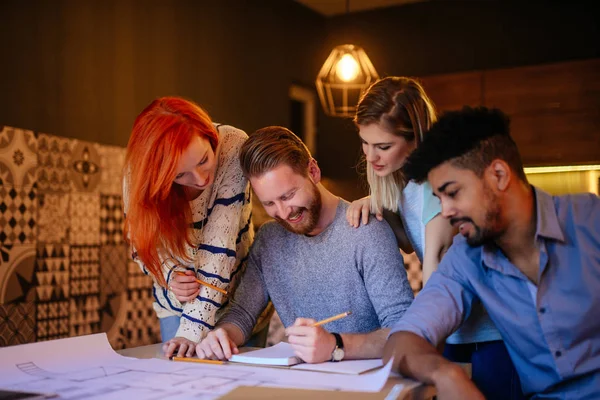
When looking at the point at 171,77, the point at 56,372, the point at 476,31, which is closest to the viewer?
the point at 56,372

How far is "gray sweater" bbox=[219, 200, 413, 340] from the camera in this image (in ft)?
6.21

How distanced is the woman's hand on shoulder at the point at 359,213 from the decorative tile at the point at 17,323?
1819 mm

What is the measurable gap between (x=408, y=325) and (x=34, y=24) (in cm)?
256

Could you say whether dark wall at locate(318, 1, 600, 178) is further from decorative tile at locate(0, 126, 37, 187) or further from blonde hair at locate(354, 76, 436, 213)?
blonde hair at locate(354, 76, 436, 213)

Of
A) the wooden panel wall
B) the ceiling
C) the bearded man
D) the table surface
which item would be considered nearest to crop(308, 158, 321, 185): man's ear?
the bearded man

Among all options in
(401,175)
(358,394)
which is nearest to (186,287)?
(401,175)

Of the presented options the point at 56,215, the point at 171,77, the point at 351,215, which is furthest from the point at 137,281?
the point at 351,215

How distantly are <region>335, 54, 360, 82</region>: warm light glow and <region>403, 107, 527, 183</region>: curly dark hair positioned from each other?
253cm

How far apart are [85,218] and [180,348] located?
189cm

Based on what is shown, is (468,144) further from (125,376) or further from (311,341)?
(125,376)

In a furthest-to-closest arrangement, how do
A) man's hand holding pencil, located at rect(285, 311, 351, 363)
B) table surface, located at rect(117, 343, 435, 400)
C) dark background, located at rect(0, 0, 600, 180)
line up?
dark background, located at rect(0, 0, 600, 180), man's hand holding pencil, located at rect(285, 311, 351, 363), table surface, located at rect(117, 343, 435, 400)

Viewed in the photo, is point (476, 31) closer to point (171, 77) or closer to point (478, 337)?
point (171, 77)

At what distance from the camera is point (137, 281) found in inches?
148

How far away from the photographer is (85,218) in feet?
11.3
